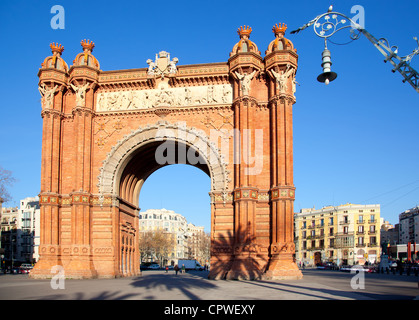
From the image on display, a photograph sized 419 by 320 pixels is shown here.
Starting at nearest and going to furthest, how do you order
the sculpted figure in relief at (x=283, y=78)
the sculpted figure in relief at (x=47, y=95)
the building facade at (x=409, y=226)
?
1. the sculpted figure in relief at (x=283, y=78)
2. the sculpted figure in relief at (x=47, y=95)
3. the building facade at (x=409, y=226)

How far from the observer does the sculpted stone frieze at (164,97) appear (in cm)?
3128

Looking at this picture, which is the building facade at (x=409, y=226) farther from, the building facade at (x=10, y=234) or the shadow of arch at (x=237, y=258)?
the building facade at (x=10, y=234)

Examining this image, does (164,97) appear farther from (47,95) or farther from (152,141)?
(47,95)

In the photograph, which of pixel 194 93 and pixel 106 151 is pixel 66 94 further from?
pixel 194 93

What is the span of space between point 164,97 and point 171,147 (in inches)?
149

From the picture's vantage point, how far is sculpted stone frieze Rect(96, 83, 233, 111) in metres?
31.3

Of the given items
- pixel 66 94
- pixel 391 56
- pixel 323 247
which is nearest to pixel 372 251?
pixel 323 247

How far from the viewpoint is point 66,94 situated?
3316 centimetres

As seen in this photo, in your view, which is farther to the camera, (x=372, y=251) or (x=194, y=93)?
(x=372, y=251)

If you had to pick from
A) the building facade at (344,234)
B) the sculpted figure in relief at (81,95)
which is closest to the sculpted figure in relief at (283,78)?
the sculpted figure in relief at (81,95)

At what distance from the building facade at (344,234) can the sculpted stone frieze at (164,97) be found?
61.9 meters

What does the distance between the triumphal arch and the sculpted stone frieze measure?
0.07m

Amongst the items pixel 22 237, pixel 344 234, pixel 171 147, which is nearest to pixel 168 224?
pixel 22 237
